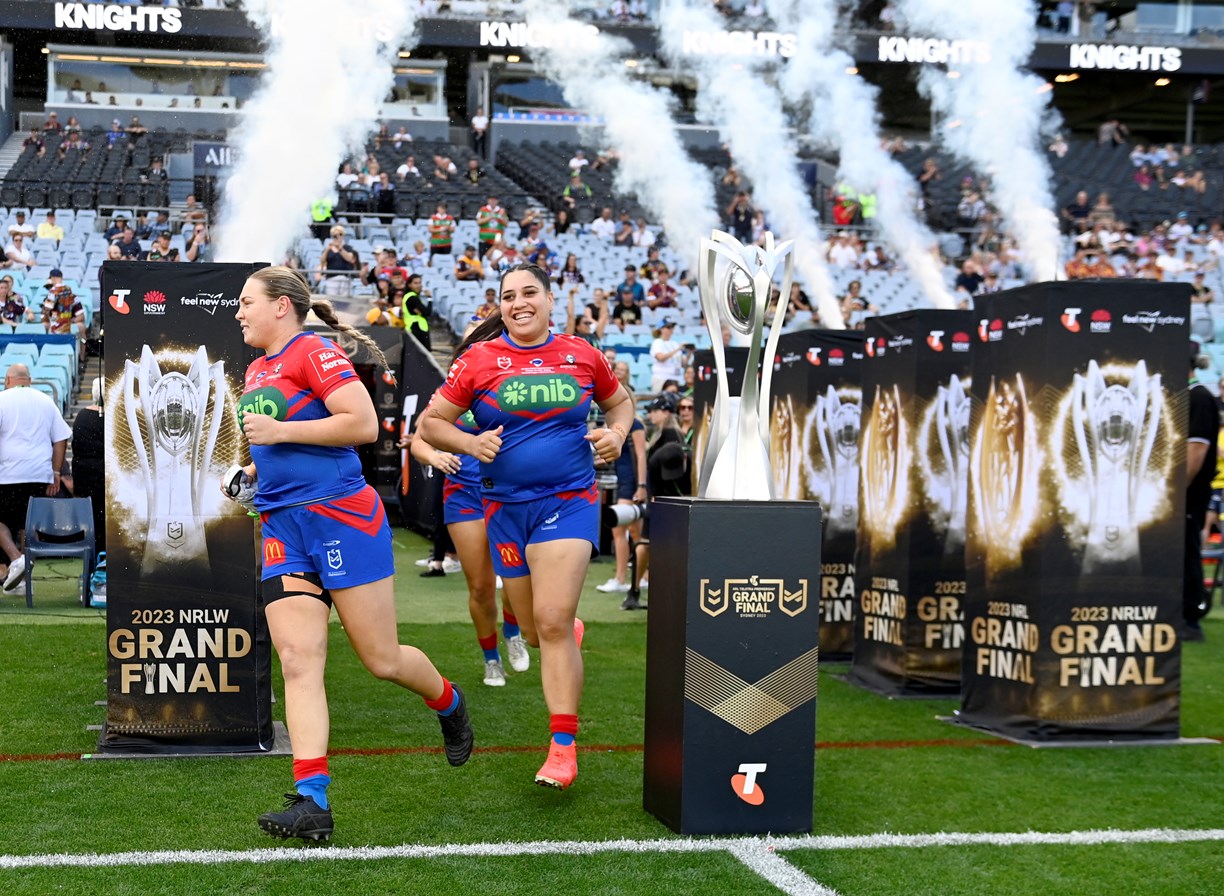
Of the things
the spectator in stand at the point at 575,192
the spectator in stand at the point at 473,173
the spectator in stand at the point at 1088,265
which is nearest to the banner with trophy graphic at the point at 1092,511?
the spectator in stand at the point at 1088,265

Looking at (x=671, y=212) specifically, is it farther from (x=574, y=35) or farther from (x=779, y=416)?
(x=779, y=416)

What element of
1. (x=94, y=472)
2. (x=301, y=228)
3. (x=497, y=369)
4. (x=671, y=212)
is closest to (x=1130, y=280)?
(x=497, y=369)

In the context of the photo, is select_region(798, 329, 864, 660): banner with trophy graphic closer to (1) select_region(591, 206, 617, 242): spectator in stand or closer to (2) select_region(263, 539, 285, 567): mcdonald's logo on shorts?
(2) select_region(263, 539, 285, 567): mcdonald's logo on shorts

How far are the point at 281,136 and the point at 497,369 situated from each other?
11379mm

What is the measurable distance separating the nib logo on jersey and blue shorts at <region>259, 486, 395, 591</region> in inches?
33.6

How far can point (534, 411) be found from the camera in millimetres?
5316

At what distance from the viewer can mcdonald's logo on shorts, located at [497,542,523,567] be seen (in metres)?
5.42

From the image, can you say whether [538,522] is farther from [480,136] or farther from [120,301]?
[480,136]

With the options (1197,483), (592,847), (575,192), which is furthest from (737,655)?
(575,192)

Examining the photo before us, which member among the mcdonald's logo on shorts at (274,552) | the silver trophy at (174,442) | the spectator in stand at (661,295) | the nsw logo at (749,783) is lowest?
the nsw logo at (749,783)

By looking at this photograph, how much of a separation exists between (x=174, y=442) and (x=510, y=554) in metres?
1.52

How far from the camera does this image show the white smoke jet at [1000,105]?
90.6 ft

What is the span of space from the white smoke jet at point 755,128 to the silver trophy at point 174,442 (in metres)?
14.9

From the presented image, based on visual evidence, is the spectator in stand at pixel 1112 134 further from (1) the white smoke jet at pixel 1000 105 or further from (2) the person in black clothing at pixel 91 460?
(2) the person in black clothing at pixel 91 460
